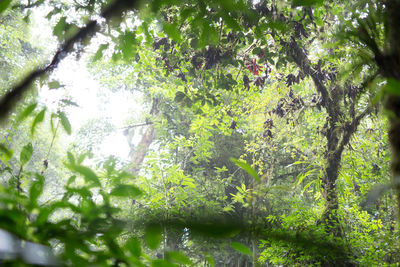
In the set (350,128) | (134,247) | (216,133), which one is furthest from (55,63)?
(216,133)

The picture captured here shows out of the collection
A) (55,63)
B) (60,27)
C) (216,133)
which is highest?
(216,133)

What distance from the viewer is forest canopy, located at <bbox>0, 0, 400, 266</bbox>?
408 mm

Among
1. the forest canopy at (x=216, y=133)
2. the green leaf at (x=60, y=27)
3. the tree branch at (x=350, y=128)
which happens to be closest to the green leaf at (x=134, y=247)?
the forest canopy at (x=216, y=133)

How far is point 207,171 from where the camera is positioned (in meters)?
5.76

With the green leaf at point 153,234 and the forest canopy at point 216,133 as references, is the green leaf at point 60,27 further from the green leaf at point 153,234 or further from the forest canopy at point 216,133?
the green leaf at point 153,234

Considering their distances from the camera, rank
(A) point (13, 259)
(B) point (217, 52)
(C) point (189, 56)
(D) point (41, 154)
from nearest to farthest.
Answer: (A) point (13, 259)
(B) point (217, 52)
(C) point (189, 56)
(D) point (41, 154)

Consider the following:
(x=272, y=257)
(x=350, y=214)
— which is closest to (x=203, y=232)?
(x=272, y=257)

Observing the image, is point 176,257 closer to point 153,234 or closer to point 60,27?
point 153,234

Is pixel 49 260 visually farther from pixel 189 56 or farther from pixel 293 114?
pixel 293 114

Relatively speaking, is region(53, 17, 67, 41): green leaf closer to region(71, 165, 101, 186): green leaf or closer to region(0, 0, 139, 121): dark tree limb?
region(0, 0, 139, 121): dark tree limb

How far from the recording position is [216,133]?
19.3 feet

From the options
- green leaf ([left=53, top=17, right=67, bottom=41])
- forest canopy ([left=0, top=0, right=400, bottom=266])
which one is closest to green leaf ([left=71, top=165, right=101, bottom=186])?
forest canopy ([left=0, top=0, right=400, bottom=266])

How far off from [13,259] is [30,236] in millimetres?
83

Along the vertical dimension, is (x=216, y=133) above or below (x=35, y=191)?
above
